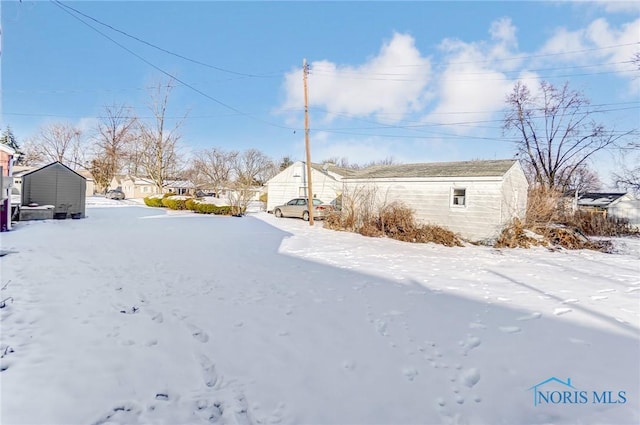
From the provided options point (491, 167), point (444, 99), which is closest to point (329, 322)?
point (491, 167)

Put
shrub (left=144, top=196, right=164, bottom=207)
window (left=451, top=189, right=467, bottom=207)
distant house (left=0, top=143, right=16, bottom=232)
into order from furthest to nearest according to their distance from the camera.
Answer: shrub (left=144, top=196, right=164, bottom=207) → window (left=451, top=189, right=467, bottom=207) → distant house (left=0, top=143, right=16, bottom=232)

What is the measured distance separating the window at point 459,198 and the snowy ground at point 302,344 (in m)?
6.31

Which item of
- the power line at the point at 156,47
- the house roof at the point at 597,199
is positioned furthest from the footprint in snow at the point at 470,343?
the house roof at the point at 597,199

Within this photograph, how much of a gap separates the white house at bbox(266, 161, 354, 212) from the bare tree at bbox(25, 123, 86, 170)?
34850 mm

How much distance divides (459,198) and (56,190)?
18.0m

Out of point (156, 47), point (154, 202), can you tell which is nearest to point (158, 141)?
point (154, 202)

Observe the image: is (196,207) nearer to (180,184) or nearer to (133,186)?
(180,184)

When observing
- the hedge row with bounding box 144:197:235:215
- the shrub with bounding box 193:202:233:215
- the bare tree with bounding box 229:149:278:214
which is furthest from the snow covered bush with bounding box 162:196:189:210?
the bare tree with bounding box 229:149:278:214

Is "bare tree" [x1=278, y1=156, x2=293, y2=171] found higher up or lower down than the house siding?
higher up

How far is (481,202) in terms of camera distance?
1202 centimetres

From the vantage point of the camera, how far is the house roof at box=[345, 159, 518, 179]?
39.8ft

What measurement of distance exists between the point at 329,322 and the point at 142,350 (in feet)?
6.71

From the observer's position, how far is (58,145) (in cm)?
4378

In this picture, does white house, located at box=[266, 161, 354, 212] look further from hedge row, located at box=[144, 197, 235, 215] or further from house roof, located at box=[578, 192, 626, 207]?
house roof, located at box=[578, 192, 626, 207]
